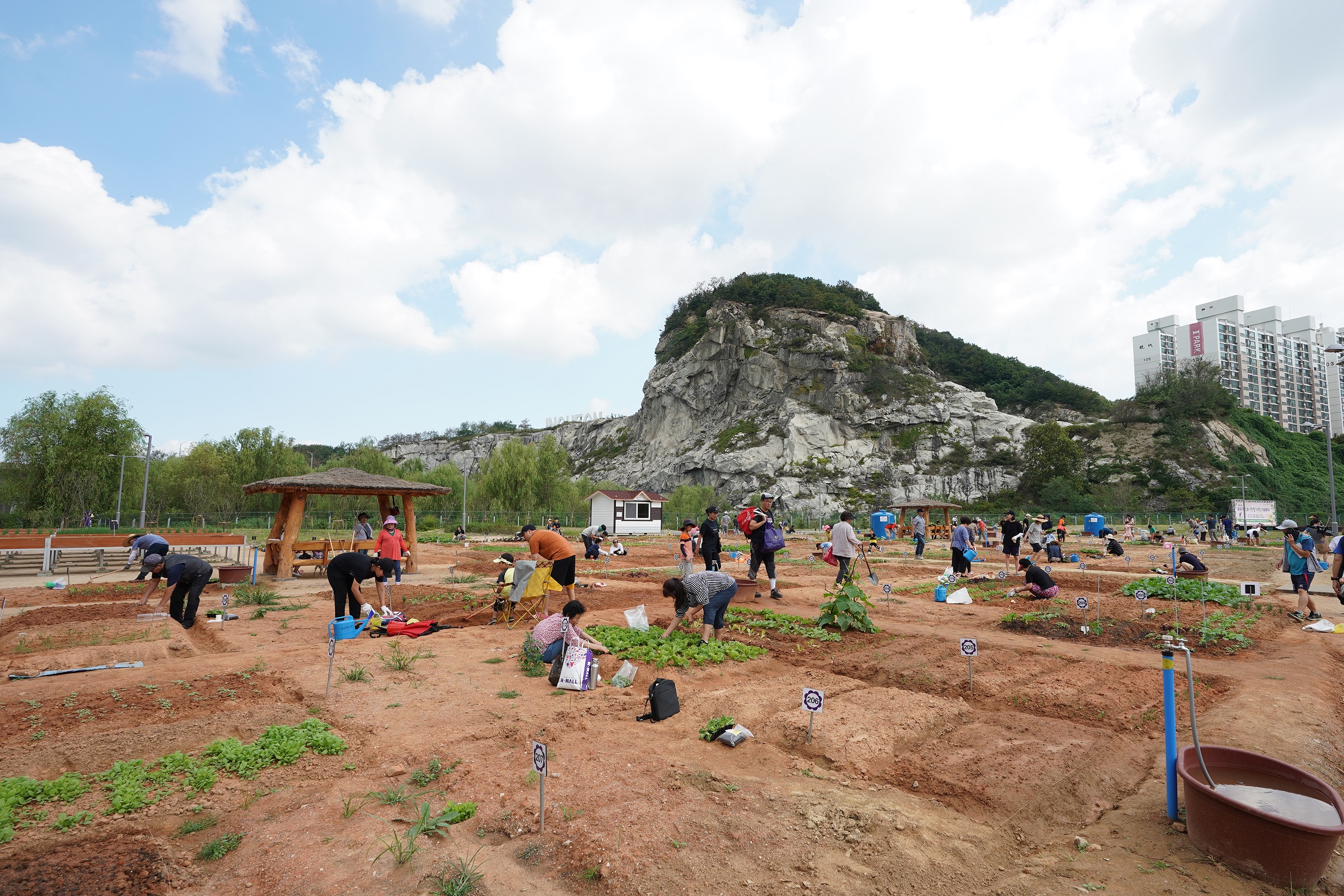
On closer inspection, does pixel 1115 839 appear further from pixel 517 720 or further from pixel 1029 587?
pixel 1029 587

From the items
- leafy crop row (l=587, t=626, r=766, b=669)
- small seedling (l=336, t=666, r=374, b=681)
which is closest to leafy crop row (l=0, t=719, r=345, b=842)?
small seedling (l=336, t=666, r=374, b=681)

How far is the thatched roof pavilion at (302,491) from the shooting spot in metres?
16.1

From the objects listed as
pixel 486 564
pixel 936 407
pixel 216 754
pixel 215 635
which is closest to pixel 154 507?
pixel 486 564

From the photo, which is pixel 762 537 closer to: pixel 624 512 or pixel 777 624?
pixel 777 624

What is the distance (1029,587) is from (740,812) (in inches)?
422

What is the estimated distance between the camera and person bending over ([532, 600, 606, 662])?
677 centimetres

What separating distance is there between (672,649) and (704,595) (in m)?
0.78

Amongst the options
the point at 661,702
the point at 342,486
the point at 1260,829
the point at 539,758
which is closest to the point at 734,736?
the point at 661,702

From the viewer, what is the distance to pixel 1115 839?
3.59 m

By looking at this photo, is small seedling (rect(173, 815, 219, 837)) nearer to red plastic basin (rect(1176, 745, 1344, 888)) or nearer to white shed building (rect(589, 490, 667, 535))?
red plastic basin (rect(1176, 745, 1344, 888))

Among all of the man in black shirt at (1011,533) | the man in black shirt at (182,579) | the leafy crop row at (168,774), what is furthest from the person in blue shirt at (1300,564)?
the man in black shirt at (182,579)

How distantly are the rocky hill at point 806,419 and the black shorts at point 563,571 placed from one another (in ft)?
189

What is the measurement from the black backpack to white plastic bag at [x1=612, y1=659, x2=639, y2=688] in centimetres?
93

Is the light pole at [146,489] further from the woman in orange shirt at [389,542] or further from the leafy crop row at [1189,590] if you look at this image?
the leafy crop row at [1189,590]
